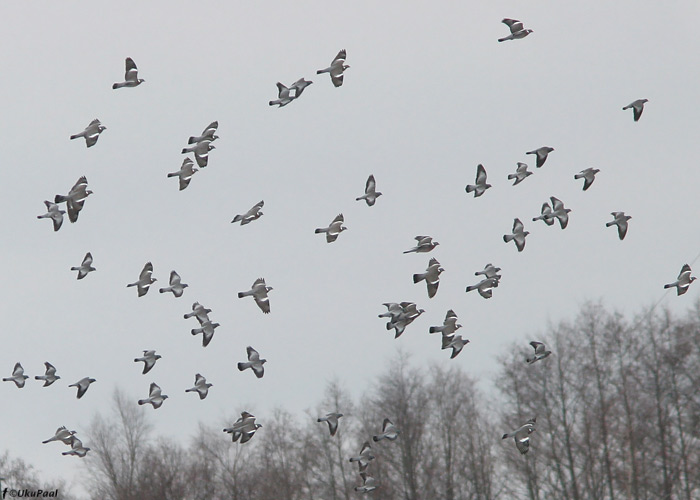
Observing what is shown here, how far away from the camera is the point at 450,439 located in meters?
70.0

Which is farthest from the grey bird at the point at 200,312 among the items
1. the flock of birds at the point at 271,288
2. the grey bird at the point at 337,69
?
the grey bird at the point at 337,69

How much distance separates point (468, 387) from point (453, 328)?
3854cm

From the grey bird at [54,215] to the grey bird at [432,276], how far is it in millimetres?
8416

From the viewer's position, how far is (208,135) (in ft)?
123

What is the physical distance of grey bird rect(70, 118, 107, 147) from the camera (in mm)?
36497

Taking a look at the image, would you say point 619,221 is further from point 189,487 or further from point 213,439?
point 213,439

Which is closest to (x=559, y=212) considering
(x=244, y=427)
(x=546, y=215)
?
(x=546, y=215)

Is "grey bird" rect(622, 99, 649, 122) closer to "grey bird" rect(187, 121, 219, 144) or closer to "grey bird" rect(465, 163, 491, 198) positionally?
"grey bird" rect(465, 163, 491, 198)

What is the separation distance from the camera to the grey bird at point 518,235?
38.0 m

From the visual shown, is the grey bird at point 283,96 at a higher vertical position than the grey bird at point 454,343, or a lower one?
higher

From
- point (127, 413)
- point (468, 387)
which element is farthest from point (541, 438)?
point (127, 413)

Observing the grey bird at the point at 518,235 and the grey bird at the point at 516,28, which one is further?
the grey bird at the point at 518,235

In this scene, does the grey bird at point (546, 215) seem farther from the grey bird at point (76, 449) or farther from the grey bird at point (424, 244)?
the grey bird at point (76, 449)

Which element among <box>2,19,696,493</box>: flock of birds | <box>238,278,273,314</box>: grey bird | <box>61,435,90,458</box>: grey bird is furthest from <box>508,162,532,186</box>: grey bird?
<box>61,435,90,458</box>: grey bird
